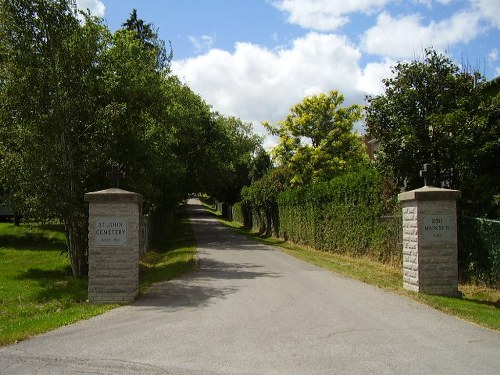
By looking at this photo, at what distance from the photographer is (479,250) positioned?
12.7 metres

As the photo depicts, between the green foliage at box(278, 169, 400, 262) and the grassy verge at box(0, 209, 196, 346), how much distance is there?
6.35 meters

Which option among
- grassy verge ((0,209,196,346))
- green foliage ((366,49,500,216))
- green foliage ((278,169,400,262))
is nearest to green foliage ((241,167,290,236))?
green foliage ((278,169,400,262))

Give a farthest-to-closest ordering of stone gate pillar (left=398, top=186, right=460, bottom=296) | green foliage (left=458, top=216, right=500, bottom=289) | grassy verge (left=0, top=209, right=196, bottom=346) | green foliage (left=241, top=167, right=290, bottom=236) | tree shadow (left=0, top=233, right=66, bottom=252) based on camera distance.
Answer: green foliage (left=241, top=167, right=290, bottom=236) < tree shadow (left=0, top=233, right=66, bottom=252) < green foliage (left=458, top=216, right=500, bottom=289) < stone gate pillar (left=398, top=186, right=460, bottom=296) < grassy verge (left=0, top=209, right=196, bottom=346)

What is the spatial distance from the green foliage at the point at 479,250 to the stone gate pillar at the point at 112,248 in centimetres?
826

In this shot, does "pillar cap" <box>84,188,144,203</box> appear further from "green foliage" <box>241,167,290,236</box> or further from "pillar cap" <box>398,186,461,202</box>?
"green foliage" <box>241,167,290,236</box>

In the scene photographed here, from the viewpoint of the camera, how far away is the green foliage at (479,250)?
1201 cm

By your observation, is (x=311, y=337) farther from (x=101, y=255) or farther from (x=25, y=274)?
(x=25, y=274)

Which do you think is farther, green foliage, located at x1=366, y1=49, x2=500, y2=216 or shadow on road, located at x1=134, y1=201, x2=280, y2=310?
green foliage, located at x1=366, y1=49, x2=500, y2=216

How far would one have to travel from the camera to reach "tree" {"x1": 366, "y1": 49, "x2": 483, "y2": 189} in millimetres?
14030

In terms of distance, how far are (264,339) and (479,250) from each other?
7.84 meters

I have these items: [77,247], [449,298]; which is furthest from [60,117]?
[449,298]

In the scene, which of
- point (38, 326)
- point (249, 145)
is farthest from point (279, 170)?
point (249, 145)

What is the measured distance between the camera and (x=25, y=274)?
15703mm

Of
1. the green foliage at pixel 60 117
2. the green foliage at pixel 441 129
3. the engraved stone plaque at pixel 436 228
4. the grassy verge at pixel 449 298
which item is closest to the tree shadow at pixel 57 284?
the green foliage at pixel 60 117
